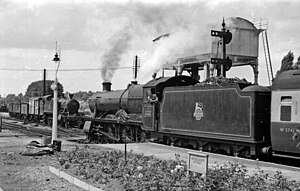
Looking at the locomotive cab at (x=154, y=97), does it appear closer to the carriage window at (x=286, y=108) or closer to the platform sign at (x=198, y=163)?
the carriage window at (x=286, y=108)

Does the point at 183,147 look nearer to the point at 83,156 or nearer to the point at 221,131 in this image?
the point at 221,131

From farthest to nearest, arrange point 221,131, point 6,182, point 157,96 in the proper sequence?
point 157,96, point 221,131, point 6,182

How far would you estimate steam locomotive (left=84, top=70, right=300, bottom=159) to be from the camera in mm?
11336

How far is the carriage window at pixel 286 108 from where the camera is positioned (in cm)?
1119

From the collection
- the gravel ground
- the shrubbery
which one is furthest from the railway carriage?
the gravel ground

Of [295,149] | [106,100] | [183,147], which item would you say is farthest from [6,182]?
[106,100]

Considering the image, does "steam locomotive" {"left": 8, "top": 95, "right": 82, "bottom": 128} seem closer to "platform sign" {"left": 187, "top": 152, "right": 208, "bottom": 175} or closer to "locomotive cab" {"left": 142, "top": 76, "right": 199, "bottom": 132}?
"locomotive cab" {"left": 142, "top": 76, "right": 199, "bottom": 132}

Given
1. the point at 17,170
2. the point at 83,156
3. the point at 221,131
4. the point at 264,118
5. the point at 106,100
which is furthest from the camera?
the point at 106,100

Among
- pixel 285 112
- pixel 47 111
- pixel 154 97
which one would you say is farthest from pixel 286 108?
pixel 47 111

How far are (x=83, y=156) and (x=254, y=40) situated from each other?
81.9 feet

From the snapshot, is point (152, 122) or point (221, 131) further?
point (152, 122)

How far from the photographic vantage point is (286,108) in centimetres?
1127

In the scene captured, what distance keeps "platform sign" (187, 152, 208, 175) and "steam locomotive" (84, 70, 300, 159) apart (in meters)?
2.21

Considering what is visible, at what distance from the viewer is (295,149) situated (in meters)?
10.9
